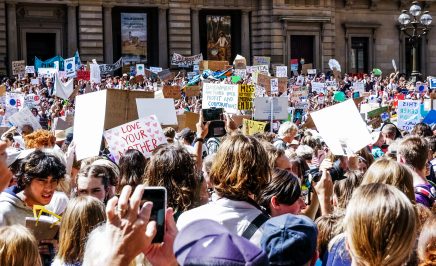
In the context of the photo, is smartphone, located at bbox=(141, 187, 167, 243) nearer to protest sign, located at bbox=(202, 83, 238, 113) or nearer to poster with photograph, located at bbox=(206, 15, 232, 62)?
protest sign, located at bbox=(202, 83, 238, 113)

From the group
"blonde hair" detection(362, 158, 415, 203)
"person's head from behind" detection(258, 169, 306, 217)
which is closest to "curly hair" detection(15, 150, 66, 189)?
"person's head from behind" detection(258, 169, 306, 217)

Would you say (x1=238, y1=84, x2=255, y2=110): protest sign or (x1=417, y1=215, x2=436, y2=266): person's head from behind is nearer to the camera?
(x1=417, y1=215, x2=436, y2=266): person's head from behind

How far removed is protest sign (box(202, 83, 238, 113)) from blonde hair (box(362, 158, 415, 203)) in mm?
9554

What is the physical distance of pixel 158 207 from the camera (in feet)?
9.73

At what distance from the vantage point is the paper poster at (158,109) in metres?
12.2

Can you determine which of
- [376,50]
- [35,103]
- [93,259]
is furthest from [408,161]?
[376,50]

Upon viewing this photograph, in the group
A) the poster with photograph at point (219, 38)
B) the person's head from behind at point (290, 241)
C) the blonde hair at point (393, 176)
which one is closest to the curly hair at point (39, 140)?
the blonde hair at point (393, 176)

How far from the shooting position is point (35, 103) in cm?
2109

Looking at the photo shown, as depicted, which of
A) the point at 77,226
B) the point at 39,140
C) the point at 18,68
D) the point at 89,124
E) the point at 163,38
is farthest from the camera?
the point at 163,38

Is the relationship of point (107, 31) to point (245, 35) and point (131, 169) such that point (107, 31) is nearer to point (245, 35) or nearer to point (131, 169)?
point (245, 35)

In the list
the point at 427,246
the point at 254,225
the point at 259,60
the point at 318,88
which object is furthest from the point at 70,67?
the point at 427,246

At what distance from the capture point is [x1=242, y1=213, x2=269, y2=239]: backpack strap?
423 centimetres

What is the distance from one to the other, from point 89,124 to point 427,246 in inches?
237

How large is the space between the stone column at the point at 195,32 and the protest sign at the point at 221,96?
25.8m
